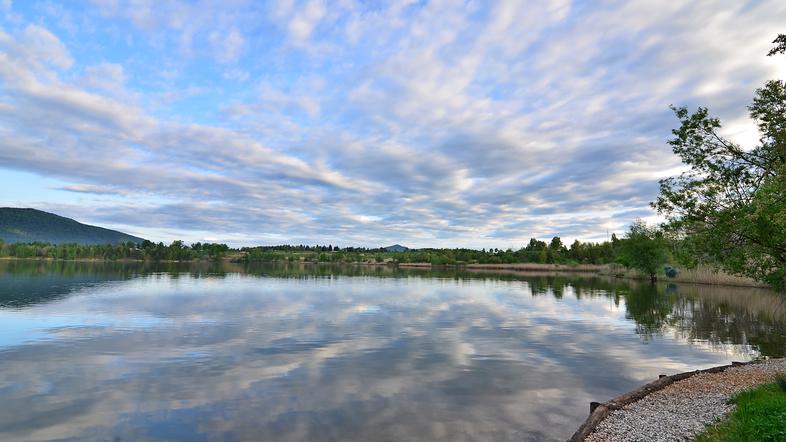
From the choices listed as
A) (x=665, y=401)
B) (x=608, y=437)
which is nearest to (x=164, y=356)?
(x=608, y=437)

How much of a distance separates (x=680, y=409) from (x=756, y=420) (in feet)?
12.3

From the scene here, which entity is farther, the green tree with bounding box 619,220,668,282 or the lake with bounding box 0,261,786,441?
the green tree with bounding box 619,220,668,282

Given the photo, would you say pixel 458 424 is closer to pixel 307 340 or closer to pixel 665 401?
pixel 665 401

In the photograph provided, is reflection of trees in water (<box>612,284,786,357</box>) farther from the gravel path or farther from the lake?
the gravel path

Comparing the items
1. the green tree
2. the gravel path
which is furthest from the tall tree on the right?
the green tree

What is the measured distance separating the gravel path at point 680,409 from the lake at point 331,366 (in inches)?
87.8

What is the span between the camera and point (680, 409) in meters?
14.1

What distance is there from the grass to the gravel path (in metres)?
0.54

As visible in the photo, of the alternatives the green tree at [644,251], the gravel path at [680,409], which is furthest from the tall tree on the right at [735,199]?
the green tree at [644,251]

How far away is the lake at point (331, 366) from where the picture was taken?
15.1m

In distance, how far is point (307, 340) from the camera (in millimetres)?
29969

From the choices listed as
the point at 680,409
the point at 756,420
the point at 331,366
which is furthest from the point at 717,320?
the point at 331,366

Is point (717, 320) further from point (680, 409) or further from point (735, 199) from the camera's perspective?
point (680, 409)

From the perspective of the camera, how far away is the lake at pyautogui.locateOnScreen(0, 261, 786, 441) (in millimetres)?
15055
